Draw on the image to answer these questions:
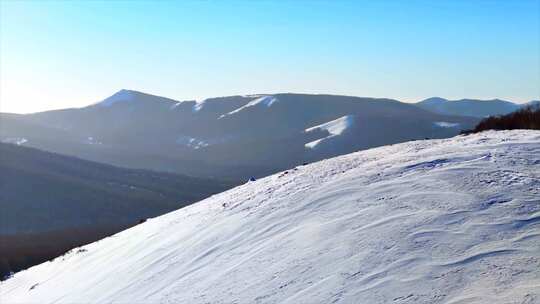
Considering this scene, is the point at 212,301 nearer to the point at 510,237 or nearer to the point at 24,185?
the point at 510,237

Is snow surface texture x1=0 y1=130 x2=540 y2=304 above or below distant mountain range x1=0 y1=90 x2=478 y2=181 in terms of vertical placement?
below

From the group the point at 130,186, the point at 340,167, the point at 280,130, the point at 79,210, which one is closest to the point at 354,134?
the point at 280,130

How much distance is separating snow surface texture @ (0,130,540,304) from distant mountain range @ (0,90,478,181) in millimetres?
86089

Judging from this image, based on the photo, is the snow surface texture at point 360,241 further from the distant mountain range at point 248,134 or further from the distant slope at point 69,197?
the distant mountain range at point 248,134

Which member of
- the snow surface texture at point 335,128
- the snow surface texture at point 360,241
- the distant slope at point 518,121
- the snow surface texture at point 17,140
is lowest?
the snow surface texture at point 360,241

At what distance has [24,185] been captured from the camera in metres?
61.1

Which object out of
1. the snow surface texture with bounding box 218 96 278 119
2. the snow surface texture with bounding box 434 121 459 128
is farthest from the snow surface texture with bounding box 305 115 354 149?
the snow surface texture with bounding box 218 96 278 119

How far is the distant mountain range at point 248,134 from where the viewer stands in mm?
117650

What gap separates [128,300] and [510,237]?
5.50 metres

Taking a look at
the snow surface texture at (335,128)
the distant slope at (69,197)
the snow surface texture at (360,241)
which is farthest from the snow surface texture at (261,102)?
the snow surface texture at (360,241)

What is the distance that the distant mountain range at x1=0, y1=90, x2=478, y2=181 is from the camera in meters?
118

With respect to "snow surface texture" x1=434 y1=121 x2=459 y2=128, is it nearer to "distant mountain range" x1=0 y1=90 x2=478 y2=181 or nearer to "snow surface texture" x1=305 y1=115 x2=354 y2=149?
"distant mountain range" x1=0 y1=90 x2=478 y2=181

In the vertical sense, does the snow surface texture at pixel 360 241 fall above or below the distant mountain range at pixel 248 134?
below

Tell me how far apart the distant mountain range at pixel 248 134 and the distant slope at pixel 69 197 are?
2683 centimetres
